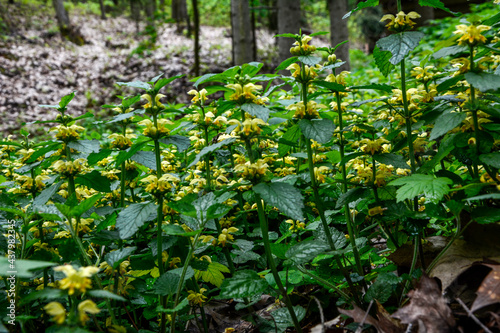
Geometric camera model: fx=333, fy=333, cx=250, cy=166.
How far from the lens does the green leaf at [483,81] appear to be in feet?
3.75

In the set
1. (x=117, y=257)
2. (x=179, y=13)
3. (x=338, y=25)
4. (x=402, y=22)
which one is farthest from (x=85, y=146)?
(x=179, y=13)

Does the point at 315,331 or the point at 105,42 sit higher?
the point at 105,42

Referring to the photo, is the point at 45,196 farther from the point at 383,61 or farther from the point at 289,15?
the point at 289,15

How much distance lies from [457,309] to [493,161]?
0.55m

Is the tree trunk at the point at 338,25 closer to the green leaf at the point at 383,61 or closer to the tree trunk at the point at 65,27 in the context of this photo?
the green leaf at the point at 383,61

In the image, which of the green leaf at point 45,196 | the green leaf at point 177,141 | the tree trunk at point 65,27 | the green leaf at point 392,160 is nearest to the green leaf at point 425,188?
the green leaf at point 392,160

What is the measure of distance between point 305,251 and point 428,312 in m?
0.43

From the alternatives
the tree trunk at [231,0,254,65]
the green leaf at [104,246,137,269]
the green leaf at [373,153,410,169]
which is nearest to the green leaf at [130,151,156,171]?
the green leaf at [104,246,137,269]

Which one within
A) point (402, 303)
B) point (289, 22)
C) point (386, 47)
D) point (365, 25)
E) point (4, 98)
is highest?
point (365, 25)

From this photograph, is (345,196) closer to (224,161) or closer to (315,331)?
(315,331)

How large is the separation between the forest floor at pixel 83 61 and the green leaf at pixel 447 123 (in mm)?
8370

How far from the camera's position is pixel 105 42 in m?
A: 13.6

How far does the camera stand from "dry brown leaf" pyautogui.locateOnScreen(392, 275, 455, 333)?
1.00 m

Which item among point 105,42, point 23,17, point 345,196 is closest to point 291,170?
point 345,196
